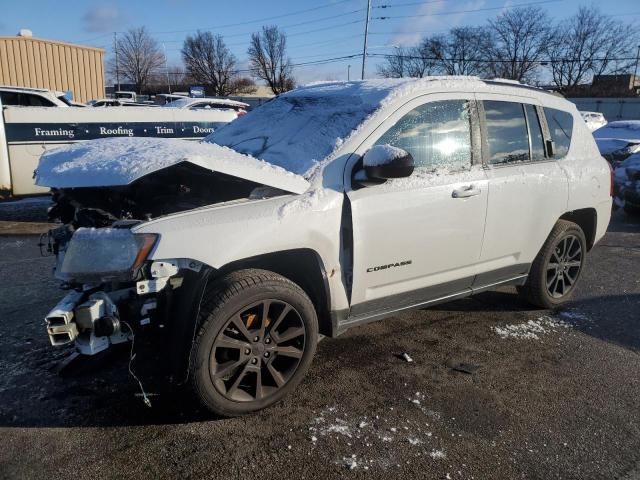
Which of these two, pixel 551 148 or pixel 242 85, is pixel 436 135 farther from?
pixel 242 85

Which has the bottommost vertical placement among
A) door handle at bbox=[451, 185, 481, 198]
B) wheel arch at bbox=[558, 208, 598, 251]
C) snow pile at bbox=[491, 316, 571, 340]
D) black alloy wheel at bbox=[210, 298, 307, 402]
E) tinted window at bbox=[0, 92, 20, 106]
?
snow pile at bbox=[491, 316, 571, 340]

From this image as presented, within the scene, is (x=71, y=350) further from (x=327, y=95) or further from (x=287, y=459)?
(x=327, y=95)

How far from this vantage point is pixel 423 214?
324 centimetres

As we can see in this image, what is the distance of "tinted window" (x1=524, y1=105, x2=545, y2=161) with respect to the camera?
13.1ft

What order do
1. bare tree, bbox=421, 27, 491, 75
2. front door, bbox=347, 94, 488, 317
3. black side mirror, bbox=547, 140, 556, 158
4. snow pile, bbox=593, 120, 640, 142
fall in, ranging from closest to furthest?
front door, bbox=347, 94, 488, 317 < black side mirror, bbox=547, 140, 556, 158 < snow pile, bbox=593, 120, 640, 142 < bare tree, bbox=421, 27, 491, 75

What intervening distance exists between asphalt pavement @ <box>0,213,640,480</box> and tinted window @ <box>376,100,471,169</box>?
55.6 inches

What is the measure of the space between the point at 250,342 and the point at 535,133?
287 centimetres

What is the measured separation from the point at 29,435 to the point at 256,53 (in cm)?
8015

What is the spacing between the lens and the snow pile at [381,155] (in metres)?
2.81

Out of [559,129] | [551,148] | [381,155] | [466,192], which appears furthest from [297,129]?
[559,129]

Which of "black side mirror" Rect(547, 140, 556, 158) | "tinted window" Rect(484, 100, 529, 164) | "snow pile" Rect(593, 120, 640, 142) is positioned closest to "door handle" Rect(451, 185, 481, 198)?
"tinted window" Rect(484, 100, 529, 164)

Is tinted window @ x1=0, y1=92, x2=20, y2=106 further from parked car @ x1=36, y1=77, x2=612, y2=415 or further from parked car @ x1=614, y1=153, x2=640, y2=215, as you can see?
parked car @ x1=614, y1=153, x2=640, y2=215

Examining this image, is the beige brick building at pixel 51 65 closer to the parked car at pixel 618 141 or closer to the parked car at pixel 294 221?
the parked car at pixel 618 141

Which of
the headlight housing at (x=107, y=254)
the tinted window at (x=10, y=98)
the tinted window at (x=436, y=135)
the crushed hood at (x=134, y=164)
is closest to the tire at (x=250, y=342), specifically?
the headlight housing at (x=107, y=254)
